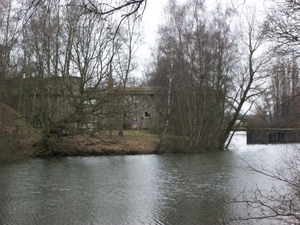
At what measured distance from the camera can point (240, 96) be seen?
31766 mm

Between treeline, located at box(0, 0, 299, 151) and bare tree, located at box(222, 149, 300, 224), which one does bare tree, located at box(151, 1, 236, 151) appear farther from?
bare tree, located at box(222, 149, 300, 224)

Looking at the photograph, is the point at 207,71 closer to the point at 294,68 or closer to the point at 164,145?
the point at 164,145

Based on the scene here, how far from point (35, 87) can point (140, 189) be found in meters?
13.6

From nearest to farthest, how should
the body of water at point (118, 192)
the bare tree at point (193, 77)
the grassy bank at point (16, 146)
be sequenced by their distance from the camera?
the body of water at point (118, 192)
the grassy bank at point (16, 146)
the bare tree at point (193, 77)

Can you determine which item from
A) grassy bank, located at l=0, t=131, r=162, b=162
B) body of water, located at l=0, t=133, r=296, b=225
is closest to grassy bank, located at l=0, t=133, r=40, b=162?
grassy bank, located at l=0, t=131, r=162, b=162

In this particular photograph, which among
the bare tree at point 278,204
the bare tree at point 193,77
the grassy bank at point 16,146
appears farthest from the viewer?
the bare tree at point 193,77

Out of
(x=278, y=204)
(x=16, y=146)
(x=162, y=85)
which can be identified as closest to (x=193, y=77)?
(x=162, y=85)

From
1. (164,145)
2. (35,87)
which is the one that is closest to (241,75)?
(164,145)

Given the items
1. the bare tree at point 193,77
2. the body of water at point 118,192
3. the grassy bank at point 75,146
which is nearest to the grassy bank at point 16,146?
the grassy bank at point 75,146

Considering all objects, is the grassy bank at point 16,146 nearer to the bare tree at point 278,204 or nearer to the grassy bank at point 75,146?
the grassy bank at point 75,146

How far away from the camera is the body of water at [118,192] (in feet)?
30.3

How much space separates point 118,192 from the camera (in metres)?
12.2

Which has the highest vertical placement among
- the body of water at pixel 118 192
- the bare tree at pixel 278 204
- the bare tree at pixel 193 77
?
the bare tree at pixel 193 77

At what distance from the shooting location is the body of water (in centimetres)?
924
